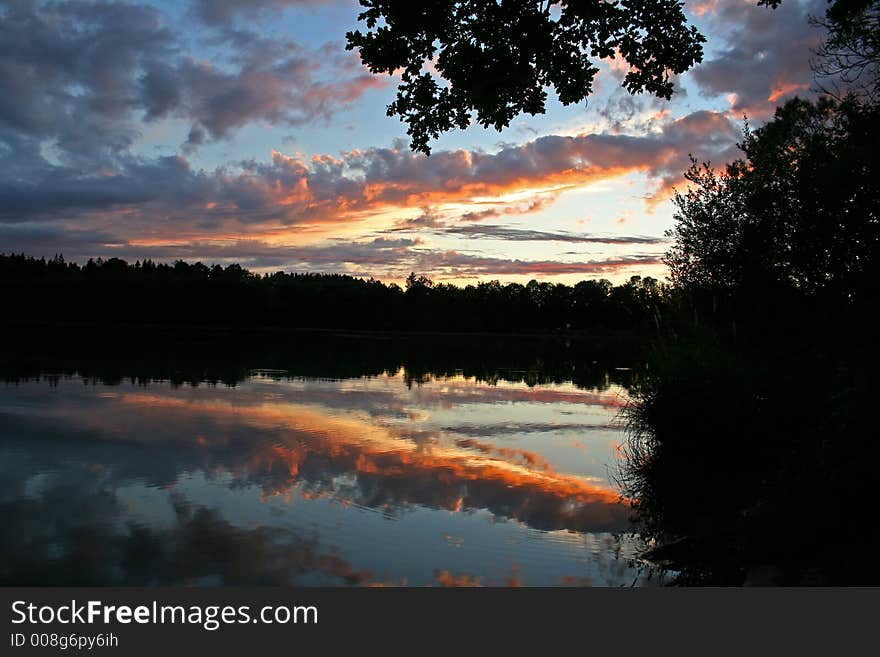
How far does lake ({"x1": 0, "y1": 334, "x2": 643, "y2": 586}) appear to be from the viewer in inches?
247

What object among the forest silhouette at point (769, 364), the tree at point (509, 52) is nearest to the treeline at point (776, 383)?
the forest silhouette at point (769, 364)

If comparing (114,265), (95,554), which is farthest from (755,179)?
(114,265)

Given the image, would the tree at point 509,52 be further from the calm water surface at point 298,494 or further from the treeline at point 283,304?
the treeline at point 283,304

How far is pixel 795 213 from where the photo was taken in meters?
11.2

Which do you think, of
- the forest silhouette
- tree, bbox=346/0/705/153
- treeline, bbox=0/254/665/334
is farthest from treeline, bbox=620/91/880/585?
treeline, bbox=0/254/665/334

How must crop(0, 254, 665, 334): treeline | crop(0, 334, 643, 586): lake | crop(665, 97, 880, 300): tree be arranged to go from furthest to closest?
1. crop(0, 254, 665, 334): treeline
2. crop(665, 97, 880, 300): tree
3. crop(0, 334, 643, 586): lake

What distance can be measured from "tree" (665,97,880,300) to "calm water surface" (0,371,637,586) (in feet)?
13.1

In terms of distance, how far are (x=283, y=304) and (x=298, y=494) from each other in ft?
320

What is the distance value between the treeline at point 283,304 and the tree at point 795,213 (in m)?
75.2

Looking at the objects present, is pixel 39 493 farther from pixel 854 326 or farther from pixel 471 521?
pixel 854 326

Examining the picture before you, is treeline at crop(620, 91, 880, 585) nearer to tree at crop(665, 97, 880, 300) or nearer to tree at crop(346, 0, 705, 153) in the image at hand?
tree at crop(665, 97, 880, 300)

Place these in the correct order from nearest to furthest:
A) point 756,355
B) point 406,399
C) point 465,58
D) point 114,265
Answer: point 465,58
point 756,355
point 406,399
point 114,265

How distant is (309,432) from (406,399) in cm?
608

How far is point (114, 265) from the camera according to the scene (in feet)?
443
